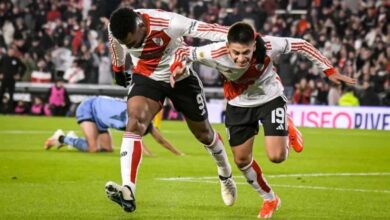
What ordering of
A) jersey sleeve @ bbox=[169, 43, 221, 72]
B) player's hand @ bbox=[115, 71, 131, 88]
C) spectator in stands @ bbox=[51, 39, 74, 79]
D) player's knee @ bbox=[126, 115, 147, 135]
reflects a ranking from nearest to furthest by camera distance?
jersey sleeve @ bbox=[169, 43, 221, 72], player's knee @ bbox=[126, 115, 147, 135], player's hand @ bbox=[115, 71, 131, 88], spectator in stands @ bbox=[51, 39, 74, 79]

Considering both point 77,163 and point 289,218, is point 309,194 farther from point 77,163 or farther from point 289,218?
point 77,163

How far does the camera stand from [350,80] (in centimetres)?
1000

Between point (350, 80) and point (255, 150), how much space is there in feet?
35.8

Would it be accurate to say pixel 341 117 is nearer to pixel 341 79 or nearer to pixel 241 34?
pixel 341 79

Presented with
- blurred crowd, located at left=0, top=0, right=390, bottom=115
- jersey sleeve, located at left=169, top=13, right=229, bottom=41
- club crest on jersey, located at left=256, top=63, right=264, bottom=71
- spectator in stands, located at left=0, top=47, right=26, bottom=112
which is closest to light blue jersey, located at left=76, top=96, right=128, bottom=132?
jersey sleeve, located at left=169, top=13, right=229, bottom=41

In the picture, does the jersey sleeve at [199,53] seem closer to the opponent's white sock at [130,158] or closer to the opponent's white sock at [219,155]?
the opponent's white sock at [130,158]

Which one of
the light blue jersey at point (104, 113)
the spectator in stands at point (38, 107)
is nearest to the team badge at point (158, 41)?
the light blue jersey at point (104, 113)

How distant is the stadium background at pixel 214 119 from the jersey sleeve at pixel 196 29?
1.83 m

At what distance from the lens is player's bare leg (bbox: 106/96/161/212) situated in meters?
9.48

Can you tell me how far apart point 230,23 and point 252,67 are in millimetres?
24143

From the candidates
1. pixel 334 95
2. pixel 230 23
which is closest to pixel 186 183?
pixel 334 95

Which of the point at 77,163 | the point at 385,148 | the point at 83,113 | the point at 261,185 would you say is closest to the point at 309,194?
the point at 261,185

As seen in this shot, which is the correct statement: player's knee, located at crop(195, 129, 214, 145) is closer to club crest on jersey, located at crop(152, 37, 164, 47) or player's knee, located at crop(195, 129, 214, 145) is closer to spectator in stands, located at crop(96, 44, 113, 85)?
club crest on jersey, located at crop(152, 37, 164, 47)

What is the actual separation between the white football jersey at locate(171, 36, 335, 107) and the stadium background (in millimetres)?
1263
